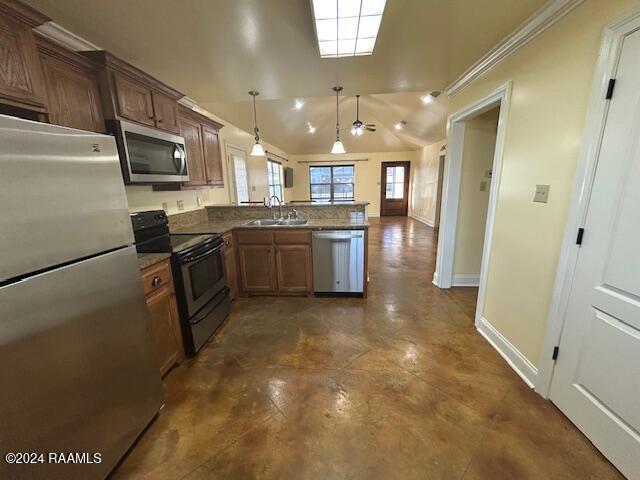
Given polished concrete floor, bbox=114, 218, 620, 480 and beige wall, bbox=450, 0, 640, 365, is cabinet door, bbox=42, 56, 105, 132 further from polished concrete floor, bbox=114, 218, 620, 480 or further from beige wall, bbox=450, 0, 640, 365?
beige wall, bbox=450, 0, 640, 365

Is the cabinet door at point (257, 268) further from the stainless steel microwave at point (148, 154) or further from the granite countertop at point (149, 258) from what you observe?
the granite countertop at point (149, 258)

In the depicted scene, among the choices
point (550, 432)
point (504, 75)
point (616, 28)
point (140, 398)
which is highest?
point (504, 75)

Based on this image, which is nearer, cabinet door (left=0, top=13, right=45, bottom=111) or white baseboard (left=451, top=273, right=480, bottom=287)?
cabinet door (left=0, top=13, right=45, bottom=111)

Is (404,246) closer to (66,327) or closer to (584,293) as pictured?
(584,293)

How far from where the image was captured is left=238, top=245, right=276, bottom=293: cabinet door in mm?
3008

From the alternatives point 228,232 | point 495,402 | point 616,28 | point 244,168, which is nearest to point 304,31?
point 616,28

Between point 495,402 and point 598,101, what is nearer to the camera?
point 598,101

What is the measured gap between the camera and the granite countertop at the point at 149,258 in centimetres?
157

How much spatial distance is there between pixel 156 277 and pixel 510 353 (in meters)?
2.65

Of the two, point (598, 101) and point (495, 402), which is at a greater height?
point (598, 101)

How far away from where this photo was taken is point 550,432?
1398 mm

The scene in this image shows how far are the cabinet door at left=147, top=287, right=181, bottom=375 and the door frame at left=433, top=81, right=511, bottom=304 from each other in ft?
8.63

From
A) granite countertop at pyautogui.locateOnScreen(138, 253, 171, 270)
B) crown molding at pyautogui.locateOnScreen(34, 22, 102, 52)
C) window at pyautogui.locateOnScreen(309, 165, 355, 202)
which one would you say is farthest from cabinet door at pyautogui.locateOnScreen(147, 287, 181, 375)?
window at pyautogui.locateOnScreen(309, 165, 355, 202)

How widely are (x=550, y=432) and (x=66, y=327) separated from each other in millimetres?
2445
